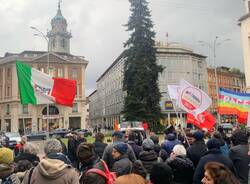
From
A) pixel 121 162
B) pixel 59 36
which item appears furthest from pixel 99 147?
pixel 59 36

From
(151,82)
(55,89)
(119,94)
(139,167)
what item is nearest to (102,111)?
(119,94)

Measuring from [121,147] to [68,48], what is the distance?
80793mm

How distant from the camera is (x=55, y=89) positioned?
1141cm

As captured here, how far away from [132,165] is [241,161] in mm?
1897

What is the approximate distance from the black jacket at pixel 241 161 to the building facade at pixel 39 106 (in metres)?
58.6

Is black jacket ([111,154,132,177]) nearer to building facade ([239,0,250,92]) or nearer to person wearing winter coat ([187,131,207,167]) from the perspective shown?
person wearing winter coat ([187,131,207,167])

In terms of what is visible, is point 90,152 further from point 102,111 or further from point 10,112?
point 102,111

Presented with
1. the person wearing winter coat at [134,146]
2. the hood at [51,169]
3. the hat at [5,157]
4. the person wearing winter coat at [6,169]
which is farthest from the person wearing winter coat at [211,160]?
the hat at [5,157]

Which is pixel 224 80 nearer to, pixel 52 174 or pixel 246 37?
pixel 246 37

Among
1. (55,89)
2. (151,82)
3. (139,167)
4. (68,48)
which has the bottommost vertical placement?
(139,167)

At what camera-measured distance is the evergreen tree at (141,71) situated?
36.2m

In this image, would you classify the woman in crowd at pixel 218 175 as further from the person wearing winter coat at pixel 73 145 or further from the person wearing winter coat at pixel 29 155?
the person wearing winter coat at pixel 73 145

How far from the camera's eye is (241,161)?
5.64 m

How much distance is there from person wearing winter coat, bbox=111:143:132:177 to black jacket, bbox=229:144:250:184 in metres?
1.83
